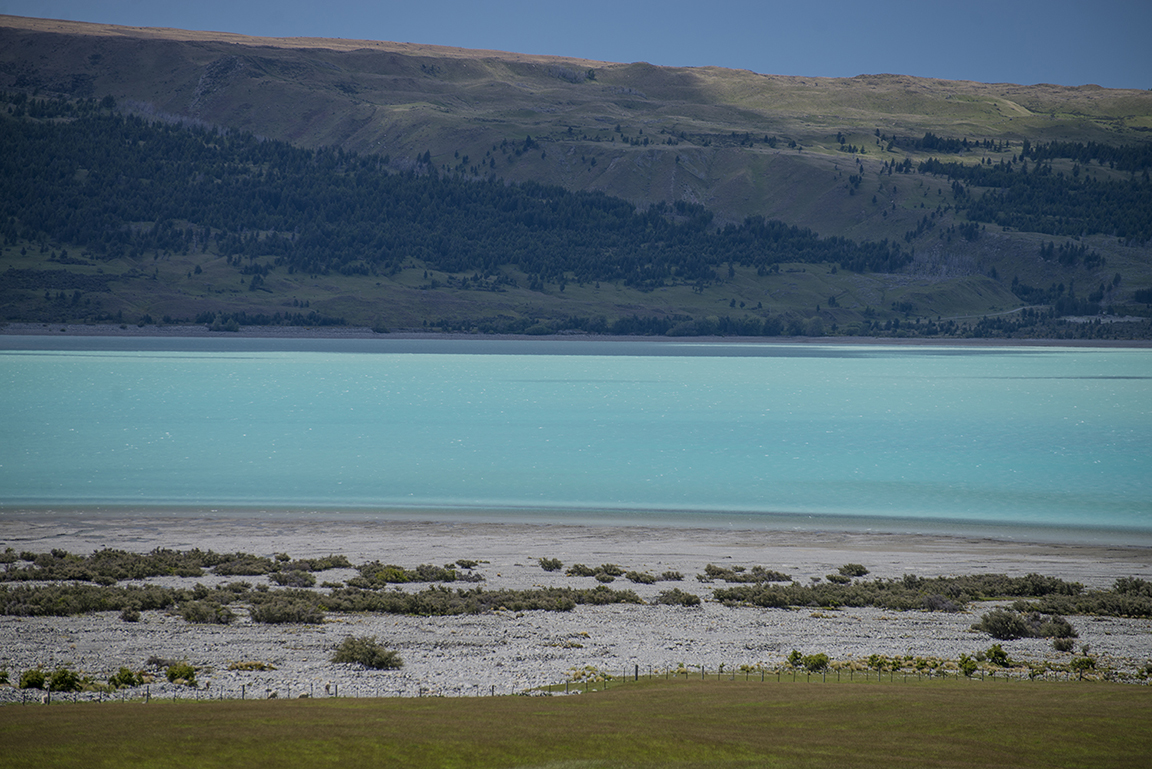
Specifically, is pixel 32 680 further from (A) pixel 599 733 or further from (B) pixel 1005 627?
(B) pixel 1005 627

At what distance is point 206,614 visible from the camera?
16625 millimetres

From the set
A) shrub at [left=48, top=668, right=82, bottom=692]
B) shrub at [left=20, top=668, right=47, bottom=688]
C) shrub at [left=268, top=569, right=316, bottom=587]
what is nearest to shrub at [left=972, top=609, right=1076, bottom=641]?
shrub at [left=268, top=569, right=316, bottom=587]

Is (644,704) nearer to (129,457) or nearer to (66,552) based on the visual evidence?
(66,552)

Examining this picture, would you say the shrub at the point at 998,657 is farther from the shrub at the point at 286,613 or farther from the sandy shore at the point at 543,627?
the shrub at the point at 286,613

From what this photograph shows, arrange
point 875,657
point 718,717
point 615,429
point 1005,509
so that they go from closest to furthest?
point 718,717, point 875,657, point 1005,509, point 615,429

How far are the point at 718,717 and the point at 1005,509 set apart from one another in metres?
27.9

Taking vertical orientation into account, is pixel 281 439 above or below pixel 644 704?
below

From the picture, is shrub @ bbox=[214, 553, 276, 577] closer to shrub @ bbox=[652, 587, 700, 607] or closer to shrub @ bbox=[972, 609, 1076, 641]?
shrub @ bbox=[652, 587, 700, 607]

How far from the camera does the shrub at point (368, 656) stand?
13656 mm

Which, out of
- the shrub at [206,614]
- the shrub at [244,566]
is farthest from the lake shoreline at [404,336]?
the shrub at [206,614]

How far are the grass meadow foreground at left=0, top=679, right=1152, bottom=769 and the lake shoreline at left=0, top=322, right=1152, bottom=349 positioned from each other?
7105 inches

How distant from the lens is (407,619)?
17.2m

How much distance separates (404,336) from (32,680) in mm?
178795

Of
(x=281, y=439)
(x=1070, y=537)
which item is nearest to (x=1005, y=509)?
(x=1070, y=537)
